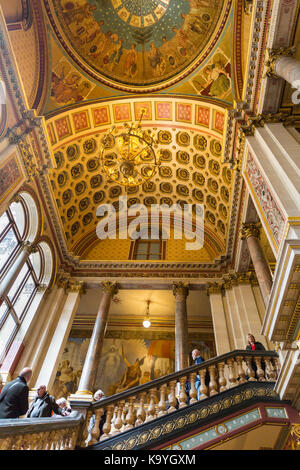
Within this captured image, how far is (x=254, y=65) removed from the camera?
7.30 metres

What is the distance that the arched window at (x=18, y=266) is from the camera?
9.47 meters

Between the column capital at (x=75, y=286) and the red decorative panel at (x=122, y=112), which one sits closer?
the red decorative panel at (x=122, y=112)

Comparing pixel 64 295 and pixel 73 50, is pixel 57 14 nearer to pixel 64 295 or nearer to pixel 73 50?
pixel 73 50

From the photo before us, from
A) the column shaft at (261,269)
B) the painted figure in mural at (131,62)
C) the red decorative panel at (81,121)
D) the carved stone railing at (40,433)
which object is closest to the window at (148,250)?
the column shaft at (261,269)

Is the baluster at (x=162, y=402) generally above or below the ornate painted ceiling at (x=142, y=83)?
below

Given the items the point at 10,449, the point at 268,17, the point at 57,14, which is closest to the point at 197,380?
the point at 10,449

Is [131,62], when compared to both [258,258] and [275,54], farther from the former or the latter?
[258,258]

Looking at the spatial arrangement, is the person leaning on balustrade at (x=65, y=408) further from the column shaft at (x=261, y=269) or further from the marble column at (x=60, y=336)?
the column shaft at (x=261, y=269)

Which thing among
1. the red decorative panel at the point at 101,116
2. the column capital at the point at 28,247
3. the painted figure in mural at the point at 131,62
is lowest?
the column capital at the point at 28,247

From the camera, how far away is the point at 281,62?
634 centimetres

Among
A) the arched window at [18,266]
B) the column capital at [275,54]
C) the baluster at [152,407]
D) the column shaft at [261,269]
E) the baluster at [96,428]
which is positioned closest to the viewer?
the baluster at [96,428]

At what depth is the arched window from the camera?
31.1 feet

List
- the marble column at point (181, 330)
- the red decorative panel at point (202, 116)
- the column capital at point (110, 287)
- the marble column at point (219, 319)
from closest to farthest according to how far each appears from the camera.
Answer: the marble column at point (181, 330) → the marble column at point (219, 319) → the red decorative panel at point (202, 116) → the column capital at point (110, 287)

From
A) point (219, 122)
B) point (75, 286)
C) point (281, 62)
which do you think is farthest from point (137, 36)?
point (75, 286)
